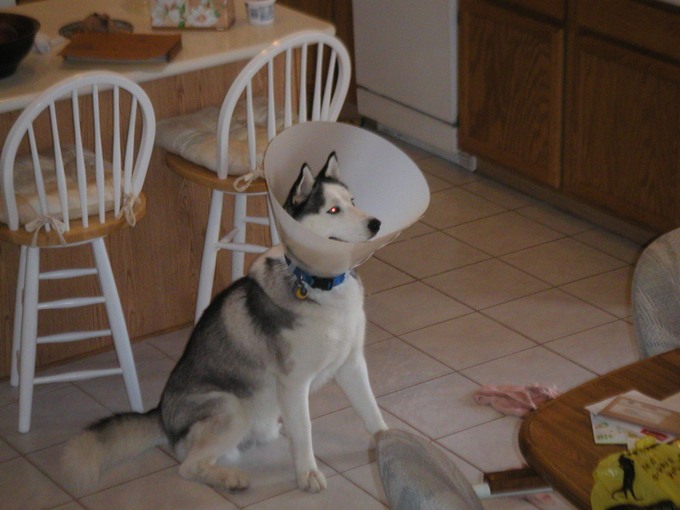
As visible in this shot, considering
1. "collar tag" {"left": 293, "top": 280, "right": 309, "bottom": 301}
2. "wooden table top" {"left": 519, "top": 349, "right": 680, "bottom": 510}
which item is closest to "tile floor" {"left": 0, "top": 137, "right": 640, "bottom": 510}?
"collar tag" {"left": 293, "top": 280, "right": 309, "bottom": 301}

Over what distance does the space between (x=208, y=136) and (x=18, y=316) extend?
717 millimetres

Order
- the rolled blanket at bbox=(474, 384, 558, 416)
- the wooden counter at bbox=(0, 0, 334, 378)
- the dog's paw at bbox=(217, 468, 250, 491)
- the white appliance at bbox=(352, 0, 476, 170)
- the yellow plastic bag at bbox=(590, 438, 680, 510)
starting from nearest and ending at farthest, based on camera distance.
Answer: the yellow plastic bag at bbox=(590, 438, 680, 510) → the dog's paw at bbox=(217, 468, 250, 491) → the rolled blanket at bbox=(474, 384, 558, 416) → the wooden counter at bbox=(0, 0, 334, 378) → the white appliance at bbox=(352, 0, 476, 170)

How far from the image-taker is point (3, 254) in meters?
3.16

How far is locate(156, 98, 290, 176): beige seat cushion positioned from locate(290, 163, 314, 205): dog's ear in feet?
1.81

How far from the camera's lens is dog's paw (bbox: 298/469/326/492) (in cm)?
273

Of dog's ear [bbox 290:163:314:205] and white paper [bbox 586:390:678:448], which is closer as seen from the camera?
white paper [bbox 586:390:678:448]

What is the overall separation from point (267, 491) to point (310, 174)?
0.81m

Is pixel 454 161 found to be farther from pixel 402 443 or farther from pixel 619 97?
pixel 402 443

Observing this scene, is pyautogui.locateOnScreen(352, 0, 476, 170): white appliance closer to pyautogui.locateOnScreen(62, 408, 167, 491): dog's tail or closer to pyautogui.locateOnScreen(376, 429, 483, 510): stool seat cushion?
pyautogui.locateOnScreen(62, 408, 167, 491): dog's tail

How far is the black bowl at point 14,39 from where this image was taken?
9.42ft

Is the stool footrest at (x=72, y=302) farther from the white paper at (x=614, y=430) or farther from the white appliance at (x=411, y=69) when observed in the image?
the white appliance at (x=411, y=69)

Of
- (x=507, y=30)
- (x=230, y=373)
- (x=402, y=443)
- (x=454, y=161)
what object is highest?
(x=402, y=443)

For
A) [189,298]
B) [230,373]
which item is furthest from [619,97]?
[230,373]

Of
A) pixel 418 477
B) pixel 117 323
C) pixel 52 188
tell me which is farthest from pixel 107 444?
pixel 418 477
